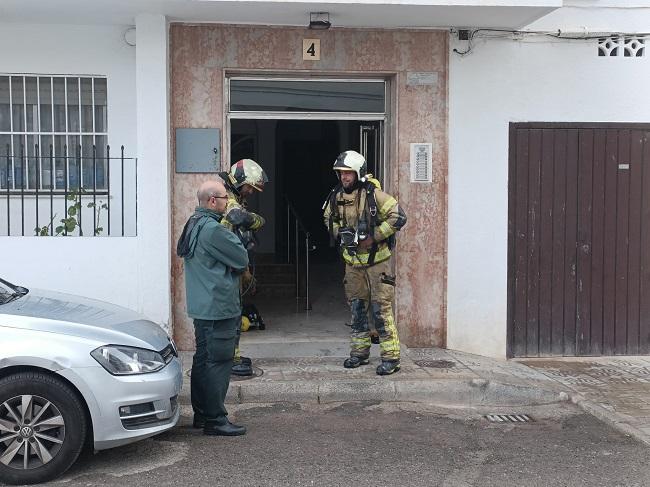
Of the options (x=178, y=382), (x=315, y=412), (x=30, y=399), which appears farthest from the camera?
(x=315, y=412)

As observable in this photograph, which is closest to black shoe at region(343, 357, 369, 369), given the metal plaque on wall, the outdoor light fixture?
the metal plaque on wall

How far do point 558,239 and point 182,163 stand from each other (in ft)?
13.7

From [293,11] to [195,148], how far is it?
5.76 ft

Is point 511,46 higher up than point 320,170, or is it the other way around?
point 511,46

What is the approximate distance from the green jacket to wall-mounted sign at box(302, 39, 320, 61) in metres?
3.03

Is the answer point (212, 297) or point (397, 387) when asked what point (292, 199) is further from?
point (212, 297)

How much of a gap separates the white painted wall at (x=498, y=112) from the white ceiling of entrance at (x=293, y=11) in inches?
20.3

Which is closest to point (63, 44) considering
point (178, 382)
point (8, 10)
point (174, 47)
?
point (8, 10)

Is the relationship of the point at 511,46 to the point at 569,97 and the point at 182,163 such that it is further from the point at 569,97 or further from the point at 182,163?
the point at 182,163

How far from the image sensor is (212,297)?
5590 mm

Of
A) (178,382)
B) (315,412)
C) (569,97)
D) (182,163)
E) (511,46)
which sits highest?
(511,46)

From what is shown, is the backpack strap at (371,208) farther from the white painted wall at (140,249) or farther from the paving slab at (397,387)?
the white painted wall at (140,249)

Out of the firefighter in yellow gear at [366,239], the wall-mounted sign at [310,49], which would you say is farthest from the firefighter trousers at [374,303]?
the wall-mounted sign at [310,49]

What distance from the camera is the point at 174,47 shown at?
8008 mm
